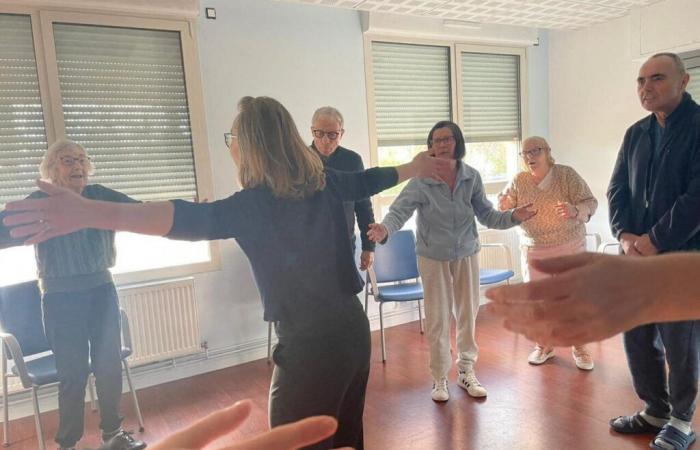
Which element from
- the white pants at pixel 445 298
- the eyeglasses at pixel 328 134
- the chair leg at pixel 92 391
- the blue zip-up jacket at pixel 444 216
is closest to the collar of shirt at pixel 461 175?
the blue zip-up jacket at pixel 444 216

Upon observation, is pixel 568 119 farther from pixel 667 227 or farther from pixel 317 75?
pixel 667 227

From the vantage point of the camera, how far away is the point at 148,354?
3201mm

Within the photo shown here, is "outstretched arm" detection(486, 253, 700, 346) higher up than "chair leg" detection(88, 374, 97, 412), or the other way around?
"outstretched arm" detection(486, 253, 700, 346)

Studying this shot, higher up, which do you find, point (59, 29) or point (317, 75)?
point (59, 29)

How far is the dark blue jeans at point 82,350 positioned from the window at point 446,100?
2.37 metres

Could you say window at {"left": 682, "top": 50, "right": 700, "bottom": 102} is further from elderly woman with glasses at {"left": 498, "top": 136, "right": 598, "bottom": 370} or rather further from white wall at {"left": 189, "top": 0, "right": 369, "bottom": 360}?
white wall at {"left": 189, "top": 0, "right": 369, "bottom": 360}

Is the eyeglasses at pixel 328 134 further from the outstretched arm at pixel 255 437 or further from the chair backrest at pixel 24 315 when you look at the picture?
the outstretched arm at pixel 255 437

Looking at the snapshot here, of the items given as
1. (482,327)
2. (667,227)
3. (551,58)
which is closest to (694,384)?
(667,227)

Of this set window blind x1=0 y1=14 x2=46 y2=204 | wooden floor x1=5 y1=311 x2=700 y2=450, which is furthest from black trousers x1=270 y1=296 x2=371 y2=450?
window blind x1=0 y1=14 x2=46 y2=204

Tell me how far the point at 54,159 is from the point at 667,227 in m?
2.82

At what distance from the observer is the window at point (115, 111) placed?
115 inches

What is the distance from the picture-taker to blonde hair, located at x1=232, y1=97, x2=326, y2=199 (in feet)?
4.47

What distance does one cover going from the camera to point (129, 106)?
10.5ft

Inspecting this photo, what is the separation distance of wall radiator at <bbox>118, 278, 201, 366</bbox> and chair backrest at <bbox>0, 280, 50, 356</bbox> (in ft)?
1.64
